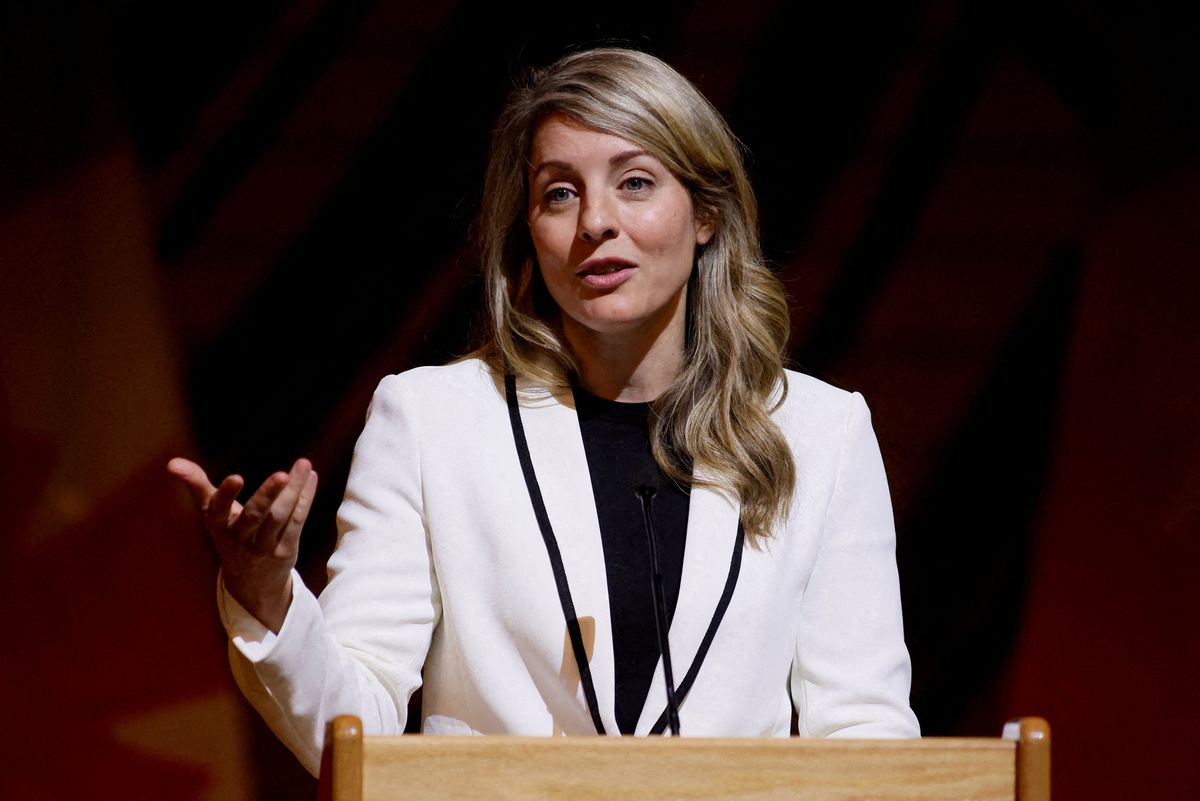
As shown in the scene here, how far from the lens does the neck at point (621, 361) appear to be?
6.20 ft

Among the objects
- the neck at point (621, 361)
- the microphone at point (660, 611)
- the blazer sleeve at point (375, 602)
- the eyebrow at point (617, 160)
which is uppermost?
the eyebrow at point (617, 160)

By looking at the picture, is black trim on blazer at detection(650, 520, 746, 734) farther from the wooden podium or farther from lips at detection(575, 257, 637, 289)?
the wooden podium

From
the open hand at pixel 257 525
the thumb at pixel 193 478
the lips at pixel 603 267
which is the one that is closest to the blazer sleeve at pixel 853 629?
the lips at pixel 603 267

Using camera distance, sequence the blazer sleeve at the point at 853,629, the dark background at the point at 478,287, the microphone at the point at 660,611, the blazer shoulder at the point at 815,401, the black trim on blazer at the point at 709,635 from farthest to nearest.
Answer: the dark background at the point at 478,287 < the blazer shoulder at the point at 815,401 < the blazer sleeve at the point at 853,629 < the black trim on blazer at the point at 709,635 < the microphone at the point at 660,611

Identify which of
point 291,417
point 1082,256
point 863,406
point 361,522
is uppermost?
point 1082,256

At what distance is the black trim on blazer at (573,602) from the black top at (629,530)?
0.05 metres

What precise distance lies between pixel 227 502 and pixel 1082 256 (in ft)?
6.03

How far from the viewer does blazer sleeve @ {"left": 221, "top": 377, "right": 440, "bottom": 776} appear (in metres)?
1.43

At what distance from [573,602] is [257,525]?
0.50 metres

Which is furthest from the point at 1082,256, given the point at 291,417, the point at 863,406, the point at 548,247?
the point at 291,417

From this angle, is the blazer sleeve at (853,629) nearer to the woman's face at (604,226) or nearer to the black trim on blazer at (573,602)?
Answer: the black trim on blazer at (573,602)

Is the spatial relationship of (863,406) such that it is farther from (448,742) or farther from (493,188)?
(448,742)

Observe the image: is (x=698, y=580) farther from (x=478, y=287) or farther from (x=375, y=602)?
(x=478, y=287)

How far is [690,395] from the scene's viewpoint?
1890mm
